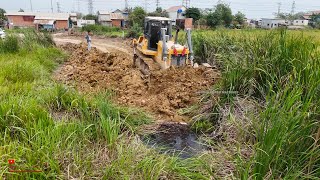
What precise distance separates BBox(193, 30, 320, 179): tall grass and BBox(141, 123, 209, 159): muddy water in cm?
93

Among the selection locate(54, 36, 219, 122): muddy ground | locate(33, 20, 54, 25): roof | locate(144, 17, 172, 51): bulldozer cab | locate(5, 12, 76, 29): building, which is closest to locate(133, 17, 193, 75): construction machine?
locate(144, 17, 172, 51): bulldozer cab

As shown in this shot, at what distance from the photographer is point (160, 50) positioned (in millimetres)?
8648

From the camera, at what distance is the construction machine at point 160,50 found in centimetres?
808

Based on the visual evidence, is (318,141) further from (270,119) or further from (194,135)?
(194,135)

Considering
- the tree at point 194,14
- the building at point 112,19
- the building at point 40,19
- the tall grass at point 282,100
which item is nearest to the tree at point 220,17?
the tree at point 194,14

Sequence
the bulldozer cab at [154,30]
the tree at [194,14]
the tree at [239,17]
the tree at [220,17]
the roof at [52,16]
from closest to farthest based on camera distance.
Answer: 1. the bulldozer cab at [154,30]
2. the tree at [220,17]
3. the tree at [194,14]
4. the tree at [239,17]
5. the roof at [52,16]

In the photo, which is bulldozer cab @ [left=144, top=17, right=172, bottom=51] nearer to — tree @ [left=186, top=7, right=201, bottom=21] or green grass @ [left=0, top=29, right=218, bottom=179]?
green grass @ [left=0, top=29, right=218, bottom=179]

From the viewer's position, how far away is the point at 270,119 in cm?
293

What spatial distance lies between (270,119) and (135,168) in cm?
147

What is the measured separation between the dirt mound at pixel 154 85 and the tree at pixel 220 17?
27.5m

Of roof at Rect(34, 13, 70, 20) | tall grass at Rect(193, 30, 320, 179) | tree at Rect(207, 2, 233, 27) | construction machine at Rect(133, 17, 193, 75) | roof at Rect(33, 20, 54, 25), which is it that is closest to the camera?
tall grass at Rect(193, 30, 320, 179)

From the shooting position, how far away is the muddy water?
14.6ft

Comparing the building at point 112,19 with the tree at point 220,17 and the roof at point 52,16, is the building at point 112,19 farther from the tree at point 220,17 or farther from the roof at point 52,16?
the tree at point 220,17

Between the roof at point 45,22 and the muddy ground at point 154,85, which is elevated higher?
the roof at point 45,22
